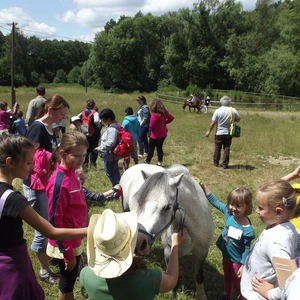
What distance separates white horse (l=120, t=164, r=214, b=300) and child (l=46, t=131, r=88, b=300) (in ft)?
1.56

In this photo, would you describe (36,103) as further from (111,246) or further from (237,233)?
(111,246)

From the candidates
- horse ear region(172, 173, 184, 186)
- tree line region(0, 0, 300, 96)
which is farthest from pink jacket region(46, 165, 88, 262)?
tree line region(0, 0, 300, 96)

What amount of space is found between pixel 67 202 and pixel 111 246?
1.08 meters

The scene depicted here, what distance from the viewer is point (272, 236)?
1959 mm

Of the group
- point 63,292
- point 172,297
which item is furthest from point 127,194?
point 63,292

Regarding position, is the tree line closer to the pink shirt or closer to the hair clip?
the pink shirt

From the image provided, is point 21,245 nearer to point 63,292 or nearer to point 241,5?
point 63,292

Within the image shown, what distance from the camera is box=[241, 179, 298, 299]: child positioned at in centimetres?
192

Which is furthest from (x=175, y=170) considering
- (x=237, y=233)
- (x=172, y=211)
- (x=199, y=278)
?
(x=199, y=278)

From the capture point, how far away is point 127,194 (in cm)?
424

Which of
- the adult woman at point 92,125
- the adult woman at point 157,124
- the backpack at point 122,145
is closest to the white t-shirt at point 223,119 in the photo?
the adult woman at point 157,124

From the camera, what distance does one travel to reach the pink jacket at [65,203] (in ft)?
8.36

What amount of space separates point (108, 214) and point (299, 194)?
175cm

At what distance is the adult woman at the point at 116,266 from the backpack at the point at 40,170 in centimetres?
168
